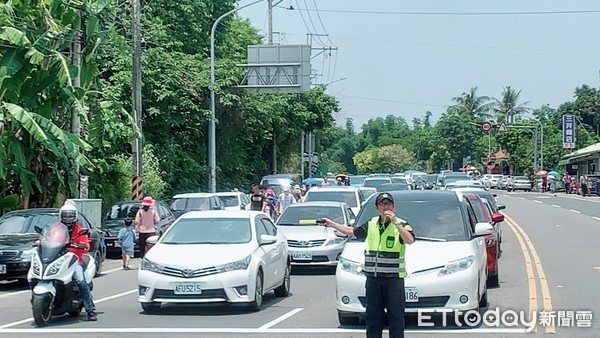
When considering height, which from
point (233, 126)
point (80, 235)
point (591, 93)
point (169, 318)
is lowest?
point (169, 318)

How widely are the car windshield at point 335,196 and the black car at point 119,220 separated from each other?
13.9 ft

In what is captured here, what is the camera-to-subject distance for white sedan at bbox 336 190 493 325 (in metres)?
11.5

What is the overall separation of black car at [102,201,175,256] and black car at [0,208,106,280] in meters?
3.66

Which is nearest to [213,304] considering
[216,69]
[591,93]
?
[216,69]

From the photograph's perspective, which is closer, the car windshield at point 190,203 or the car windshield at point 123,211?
the car windshield at point 123,211

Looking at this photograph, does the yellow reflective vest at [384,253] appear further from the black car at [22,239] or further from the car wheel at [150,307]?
the black car at [22,239]

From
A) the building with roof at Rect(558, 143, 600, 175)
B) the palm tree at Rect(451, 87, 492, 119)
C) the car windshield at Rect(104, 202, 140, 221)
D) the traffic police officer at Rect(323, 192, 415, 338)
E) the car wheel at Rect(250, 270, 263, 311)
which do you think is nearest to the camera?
the traffic police officer at Rect(323, 192, 415, 338)

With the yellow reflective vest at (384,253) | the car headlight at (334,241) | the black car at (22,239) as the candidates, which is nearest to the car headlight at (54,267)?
the black car at (22,239)

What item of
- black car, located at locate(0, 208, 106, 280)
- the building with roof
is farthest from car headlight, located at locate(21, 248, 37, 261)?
the building with roof

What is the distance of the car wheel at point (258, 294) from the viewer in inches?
536

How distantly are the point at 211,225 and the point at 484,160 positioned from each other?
11490 centimetres

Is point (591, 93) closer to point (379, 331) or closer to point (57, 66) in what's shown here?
point (57, 66)

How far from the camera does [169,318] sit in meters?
13.1

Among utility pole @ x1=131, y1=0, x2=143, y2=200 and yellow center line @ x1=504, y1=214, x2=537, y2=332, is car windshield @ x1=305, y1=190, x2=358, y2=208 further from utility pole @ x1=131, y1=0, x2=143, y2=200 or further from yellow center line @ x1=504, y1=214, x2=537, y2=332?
utility pole @ x1=131, y1=0, x2=143, y2=200
